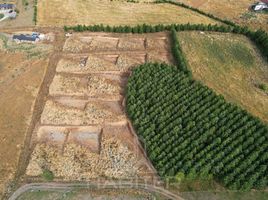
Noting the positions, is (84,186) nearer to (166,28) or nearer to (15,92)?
(15,92)

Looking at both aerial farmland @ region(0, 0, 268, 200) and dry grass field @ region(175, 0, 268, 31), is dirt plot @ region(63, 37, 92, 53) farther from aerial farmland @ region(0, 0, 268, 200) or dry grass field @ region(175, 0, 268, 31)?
dry grass field @ region(175, 0, 268, 31)

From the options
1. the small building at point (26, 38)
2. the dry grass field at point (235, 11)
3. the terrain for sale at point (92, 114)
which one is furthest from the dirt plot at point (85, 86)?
the dry grass field at point (235, 11)

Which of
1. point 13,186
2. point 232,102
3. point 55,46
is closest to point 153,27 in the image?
point 55,46

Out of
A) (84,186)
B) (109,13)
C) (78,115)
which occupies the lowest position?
(84,186)

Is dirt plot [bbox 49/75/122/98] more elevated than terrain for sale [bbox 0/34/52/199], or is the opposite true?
dirt plot [bbox 49/75/122/98]

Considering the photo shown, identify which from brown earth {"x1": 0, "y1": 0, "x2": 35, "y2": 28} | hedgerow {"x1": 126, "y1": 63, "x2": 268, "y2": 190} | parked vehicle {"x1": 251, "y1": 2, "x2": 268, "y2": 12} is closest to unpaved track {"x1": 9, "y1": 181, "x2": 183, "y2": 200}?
hedgerow {"x1": 126, "y1": 63, "x2": 268, "y2": 190}

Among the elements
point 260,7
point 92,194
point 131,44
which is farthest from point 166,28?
point 92,194

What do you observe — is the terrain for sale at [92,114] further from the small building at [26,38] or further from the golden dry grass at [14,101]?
the small building at [26,38]
